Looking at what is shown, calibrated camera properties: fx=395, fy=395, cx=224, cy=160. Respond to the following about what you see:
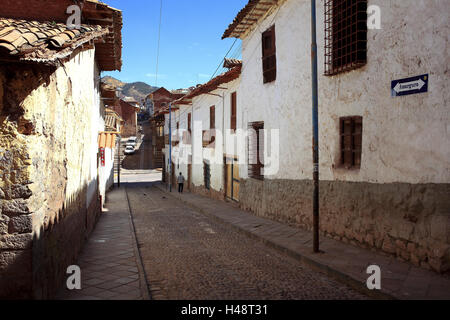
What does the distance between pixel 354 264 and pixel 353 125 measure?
120 inches

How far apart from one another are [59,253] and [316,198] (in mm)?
4606

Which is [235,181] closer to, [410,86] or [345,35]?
[345,35]

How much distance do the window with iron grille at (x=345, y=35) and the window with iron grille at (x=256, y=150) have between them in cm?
432

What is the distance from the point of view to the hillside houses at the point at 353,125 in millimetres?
6246

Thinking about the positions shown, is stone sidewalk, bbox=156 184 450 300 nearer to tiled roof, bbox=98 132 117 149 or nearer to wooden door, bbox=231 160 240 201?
wooden door, bbox=231 160 240 201

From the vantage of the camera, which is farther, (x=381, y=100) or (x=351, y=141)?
(x=351, y=141)

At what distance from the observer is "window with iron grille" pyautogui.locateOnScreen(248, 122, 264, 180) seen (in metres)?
12.9

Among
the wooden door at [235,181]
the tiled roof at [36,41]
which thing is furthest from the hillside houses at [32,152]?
the wooden door at [235,181]

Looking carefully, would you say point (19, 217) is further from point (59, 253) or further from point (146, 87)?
point (146, 87)

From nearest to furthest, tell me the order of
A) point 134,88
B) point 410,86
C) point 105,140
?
1. point 410,86
2. point 105,140
3. point 134,88

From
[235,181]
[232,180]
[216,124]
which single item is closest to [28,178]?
[235,181]

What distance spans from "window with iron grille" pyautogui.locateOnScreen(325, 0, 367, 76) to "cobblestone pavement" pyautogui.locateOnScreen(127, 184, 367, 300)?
4218mm

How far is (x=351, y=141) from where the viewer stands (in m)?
8.34

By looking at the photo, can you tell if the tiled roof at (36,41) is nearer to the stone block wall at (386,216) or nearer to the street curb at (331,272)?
the street curb at (331,272)
